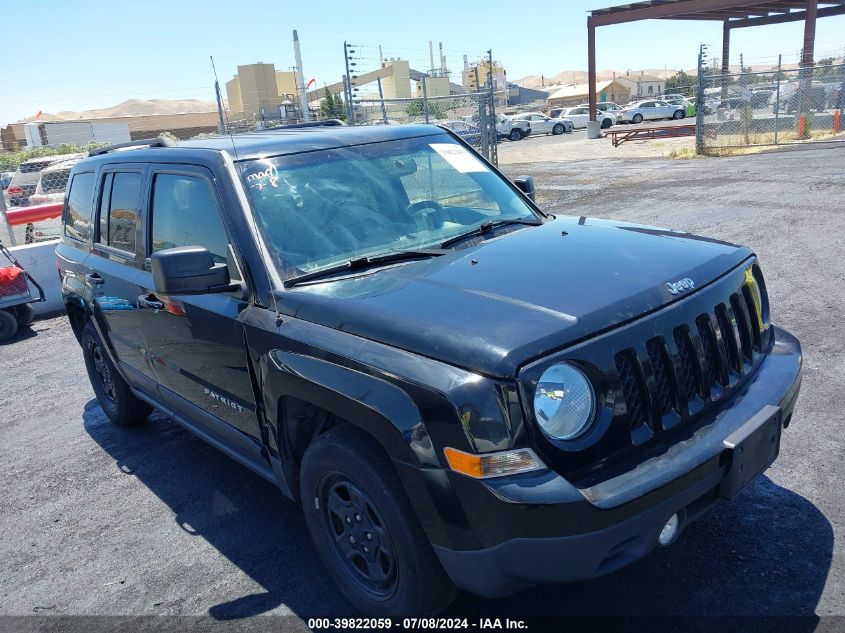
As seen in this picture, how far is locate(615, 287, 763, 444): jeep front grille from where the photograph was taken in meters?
2.61

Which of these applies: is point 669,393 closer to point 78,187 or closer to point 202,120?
point 78,187

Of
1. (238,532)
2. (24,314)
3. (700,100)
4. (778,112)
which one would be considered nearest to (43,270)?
(24,314)

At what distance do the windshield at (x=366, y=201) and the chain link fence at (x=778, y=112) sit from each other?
744 inches

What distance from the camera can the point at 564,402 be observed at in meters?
2.49

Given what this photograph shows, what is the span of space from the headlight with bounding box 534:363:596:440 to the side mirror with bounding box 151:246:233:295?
5.39 feet

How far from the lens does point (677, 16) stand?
1287 inches

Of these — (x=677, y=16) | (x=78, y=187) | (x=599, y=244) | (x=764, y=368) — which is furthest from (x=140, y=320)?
(x=677, y=16)

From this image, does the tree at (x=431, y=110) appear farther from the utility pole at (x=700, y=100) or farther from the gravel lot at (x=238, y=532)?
the gravel lot at (x=238, y=532)

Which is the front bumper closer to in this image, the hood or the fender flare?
the fender flare

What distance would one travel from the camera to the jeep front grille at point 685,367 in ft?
8.55

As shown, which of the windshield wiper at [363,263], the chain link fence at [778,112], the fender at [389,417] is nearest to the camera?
the fender at [389,417]

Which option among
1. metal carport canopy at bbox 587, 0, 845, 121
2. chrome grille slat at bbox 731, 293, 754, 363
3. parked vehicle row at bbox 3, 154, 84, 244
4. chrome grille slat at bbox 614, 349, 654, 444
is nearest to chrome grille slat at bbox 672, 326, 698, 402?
chrome grille slat at bbox 614, 349, 654, 444

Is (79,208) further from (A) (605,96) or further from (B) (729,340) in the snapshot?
(A) (605,96)

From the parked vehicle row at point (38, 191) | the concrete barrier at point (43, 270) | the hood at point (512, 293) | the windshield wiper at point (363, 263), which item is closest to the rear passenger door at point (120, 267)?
the windshield wiper at point (363, 263)
